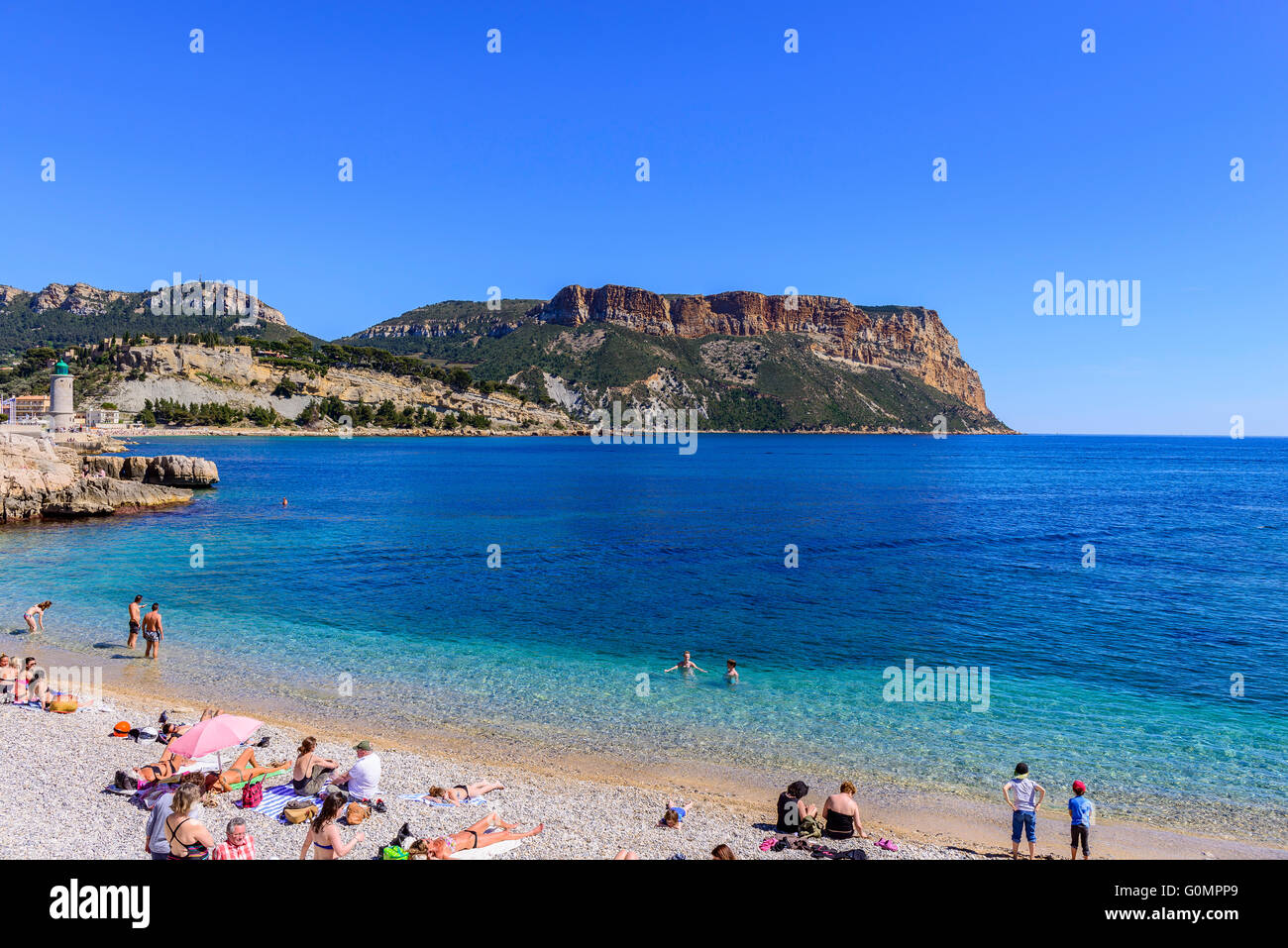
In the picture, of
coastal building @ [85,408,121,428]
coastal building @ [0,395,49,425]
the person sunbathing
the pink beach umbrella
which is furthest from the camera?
coastal building @ [85,408,121,428]

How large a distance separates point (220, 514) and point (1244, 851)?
59.0m

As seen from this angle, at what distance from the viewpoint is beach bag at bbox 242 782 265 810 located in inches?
509

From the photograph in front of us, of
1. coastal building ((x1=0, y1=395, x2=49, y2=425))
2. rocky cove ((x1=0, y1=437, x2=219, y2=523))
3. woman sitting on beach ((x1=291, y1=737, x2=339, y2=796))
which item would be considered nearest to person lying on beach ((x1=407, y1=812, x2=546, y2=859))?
woman sitting on beach ((x1=291, y1=737, x2=339, y2=796))

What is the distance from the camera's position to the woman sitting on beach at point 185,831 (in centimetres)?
987

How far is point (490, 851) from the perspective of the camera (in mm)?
11430

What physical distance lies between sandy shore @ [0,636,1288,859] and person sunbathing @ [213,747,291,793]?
43cm

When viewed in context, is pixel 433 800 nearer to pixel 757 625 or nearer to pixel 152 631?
pixel 152 631

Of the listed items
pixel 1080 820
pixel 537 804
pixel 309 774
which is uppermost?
pixel 309 774

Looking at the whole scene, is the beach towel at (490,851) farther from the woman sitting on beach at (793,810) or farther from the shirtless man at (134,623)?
the shirtless man at (134,623)

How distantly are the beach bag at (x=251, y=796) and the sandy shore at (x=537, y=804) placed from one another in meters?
0.26

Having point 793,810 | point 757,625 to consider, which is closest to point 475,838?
point 793,810

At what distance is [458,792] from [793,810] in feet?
20.2

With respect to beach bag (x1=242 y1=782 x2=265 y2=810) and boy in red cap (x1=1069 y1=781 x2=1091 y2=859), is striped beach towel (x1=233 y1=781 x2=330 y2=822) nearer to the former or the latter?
beach bag (x1=242 y1=782 x2=265 y2=810)
